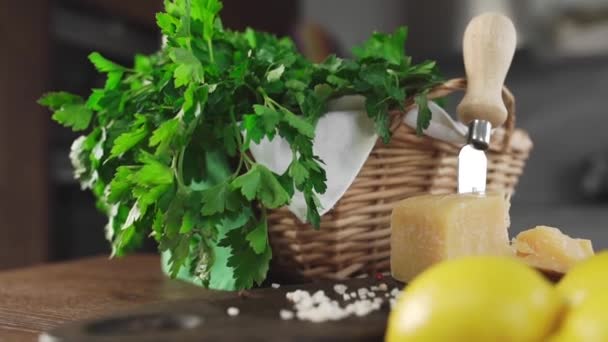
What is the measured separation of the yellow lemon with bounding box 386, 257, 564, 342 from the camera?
0.44m

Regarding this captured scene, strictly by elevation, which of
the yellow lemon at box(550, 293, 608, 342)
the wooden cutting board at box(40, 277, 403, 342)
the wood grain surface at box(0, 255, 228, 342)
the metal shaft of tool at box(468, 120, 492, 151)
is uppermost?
the metal shaft of tool at box(468, 120, 492, 151)

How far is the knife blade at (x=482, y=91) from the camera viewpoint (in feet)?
2.41

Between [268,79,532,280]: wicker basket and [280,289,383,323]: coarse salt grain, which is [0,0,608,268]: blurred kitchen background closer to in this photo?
[268,79,532,280]: wicker basket

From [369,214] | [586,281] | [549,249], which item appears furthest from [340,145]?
[586,281]

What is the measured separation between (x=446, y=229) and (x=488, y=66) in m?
0.20

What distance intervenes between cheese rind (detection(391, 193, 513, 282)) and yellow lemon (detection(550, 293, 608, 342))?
0.20 meters

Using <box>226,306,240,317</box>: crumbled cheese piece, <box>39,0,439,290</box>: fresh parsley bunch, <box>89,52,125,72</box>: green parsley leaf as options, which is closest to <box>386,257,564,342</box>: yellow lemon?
<box>226,306,240,317</box>: crumbled cheese piece

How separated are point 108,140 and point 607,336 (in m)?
0.61

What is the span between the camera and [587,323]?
0.45m

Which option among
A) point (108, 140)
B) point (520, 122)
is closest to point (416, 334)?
point (108, 140)

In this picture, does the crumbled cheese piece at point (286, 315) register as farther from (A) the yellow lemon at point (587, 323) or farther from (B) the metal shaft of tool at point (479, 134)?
(B) the metal shaft of tool at point (479, 134)

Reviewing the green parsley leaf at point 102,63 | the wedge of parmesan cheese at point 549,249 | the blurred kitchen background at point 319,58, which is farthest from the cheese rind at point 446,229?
the blurred kitchen background at point 319,58

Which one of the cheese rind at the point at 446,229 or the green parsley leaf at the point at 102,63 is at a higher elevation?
the green parsley leaf at the point at 102,63

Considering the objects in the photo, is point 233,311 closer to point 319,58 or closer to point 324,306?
point 324,306
